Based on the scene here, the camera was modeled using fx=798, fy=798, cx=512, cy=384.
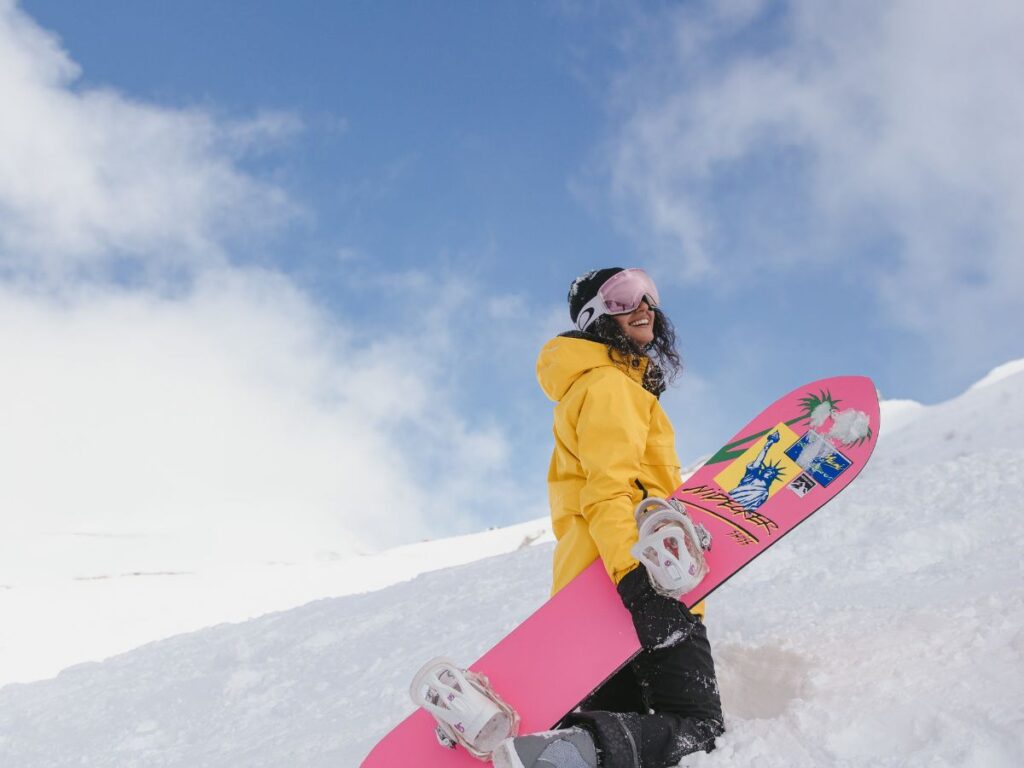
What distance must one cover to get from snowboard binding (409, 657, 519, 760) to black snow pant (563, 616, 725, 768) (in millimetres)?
228

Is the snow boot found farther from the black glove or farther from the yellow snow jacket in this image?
the yellow snow jacket

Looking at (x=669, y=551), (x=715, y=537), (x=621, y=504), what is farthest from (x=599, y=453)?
(x=715, y=537)

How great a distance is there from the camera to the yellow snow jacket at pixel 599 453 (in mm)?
2623

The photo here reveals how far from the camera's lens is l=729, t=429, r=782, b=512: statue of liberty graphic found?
323 centimetres

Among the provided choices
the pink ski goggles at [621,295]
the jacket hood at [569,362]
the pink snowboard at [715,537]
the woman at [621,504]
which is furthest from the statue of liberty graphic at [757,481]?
the pink ski goggles at [621,295]

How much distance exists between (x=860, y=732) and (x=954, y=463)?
5506 mm

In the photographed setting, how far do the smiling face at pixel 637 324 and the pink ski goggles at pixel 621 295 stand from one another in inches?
0.9

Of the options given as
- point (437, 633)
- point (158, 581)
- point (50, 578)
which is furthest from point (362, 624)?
point (50, 578)

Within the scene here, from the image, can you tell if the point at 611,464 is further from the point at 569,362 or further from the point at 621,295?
the point at 621,295

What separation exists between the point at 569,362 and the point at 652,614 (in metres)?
0.97

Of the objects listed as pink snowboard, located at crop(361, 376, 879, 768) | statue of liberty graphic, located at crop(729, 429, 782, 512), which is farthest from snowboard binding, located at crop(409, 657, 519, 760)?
statue of liberty graphic, located at crop(729, 429, 782, 512)

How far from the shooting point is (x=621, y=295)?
3182 millimetres

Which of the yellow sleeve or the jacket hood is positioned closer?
the yellow sleeve

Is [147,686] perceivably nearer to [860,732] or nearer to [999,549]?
[860,732]
